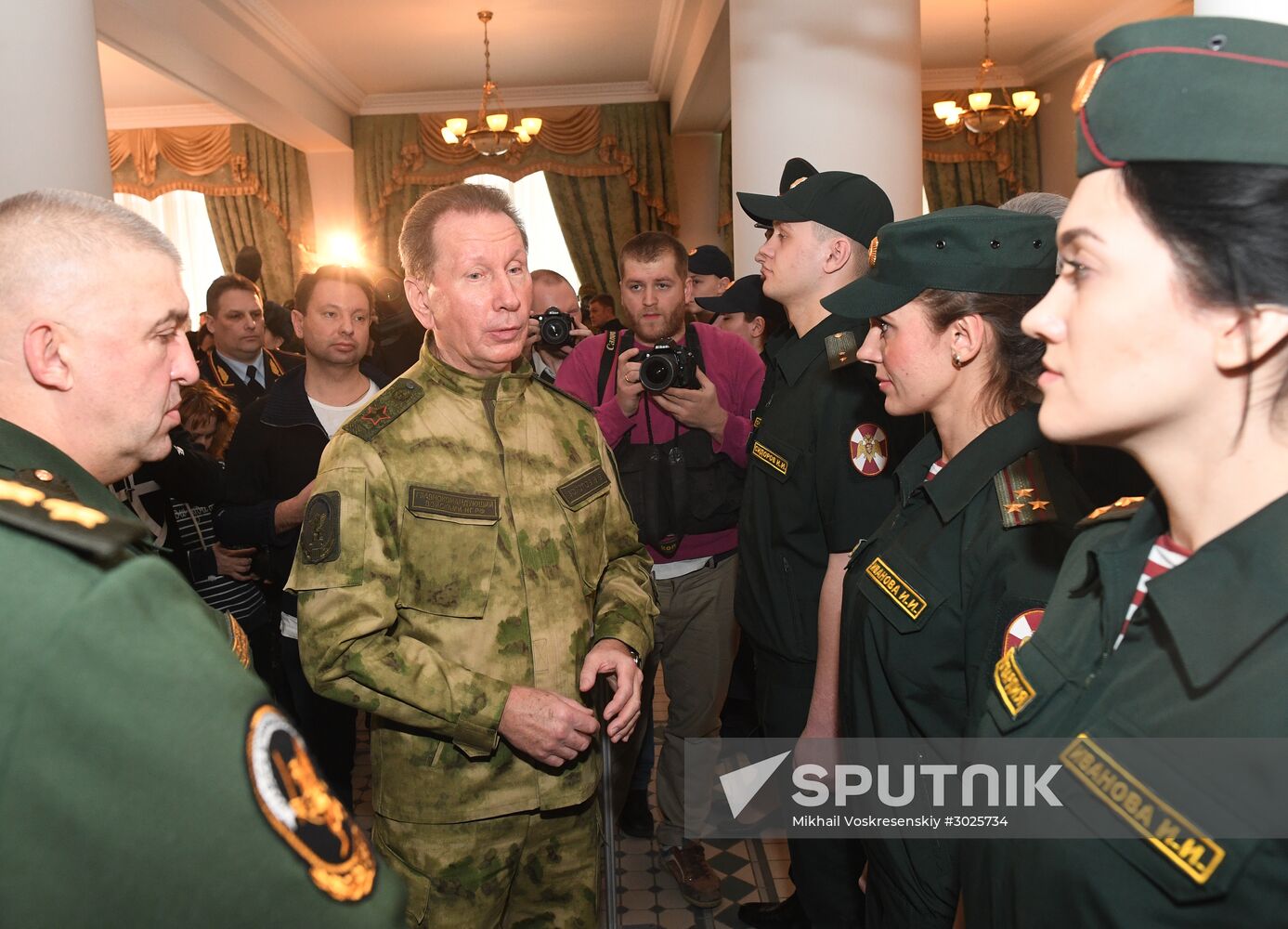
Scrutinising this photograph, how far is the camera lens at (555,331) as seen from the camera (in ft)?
10.1

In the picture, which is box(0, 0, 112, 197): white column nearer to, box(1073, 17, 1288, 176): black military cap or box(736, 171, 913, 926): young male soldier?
box(736, 171, 913, 926): young male soldier

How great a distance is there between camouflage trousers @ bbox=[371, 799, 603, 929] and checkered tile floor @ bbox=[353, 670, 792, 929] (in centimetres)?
92

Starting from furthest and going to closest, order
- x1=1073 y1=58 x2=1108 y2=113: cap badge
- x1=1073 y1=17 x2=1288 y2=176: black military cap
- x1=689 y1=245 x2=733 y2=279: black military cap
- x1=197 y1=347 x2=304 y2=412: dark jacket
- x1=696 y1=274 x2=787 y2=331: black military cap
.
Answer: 1. x1=689 y1=245 x2=733 y2=279: black military cap
2. x1=197 y1=347 x2=304 y2=412: dark jacket
3. x1=696 y1=274 x2=787 y2=331: black military cap
4. x1=1073 y1=58 x2=1108 y2=113: cap badge
5. x1=1073 y1=17 x2=1288 y2=176: black military cap

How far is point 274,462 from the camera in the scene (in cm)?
261

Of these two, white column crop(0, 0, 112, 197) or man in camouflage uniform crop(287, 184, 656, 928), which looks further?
white column crop(0, 0, 112, 197)

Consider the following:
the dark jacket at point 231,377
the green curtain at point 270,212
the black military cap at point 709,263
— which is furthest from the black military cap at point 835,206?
the green curtain at point 270,212

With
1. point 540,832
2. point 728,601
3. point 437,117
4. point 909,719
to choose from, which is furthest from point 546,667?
point 437,117

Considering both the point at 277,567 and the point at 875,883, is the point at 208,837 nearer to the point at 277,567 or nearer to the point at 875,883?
the point at 875,883

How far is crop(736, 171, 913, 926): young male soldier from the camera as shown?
1950 mm

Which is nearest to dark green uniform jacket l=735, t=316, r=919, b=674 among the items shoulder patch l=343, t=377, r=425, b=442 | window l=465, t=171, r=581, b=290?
shoulder patch l=343, t=377, r=425, b=442

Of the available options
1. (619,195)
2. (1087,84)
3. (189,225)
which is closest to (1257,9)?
(1087,84)

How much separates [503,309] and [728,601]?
136cm

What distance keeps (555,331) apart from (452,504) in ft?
5.33

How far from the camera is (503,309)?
162 centimetres
